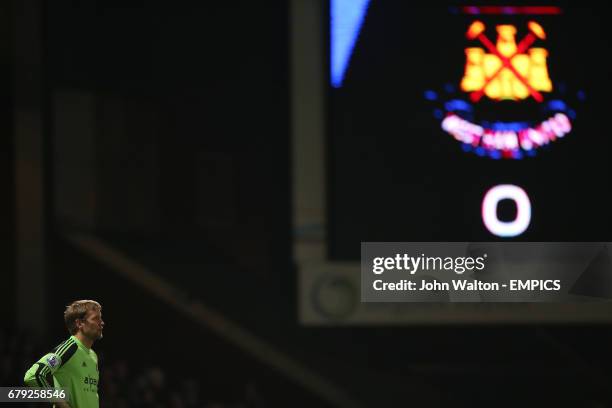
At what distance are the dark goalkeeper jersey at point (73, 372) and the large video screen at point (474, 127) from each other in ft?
9.01

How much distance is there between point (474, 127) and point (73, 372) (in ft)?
10.9

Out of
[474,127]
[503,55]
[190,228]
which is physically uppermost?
[503,55]

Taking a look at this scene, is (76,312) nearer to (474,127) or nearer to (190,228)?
(474,127)

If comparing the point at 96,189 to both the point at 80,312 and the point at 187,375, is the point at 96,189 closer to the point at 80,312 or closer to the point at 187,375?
the point at 187,375

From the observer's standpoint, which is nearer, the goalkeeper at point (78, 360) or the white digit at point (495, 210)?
the goalkeeper at point (78, 360)

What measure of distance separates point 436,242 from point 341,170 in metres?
0.71

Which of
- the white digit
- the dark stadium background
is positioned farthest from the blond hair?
the dark stadium background

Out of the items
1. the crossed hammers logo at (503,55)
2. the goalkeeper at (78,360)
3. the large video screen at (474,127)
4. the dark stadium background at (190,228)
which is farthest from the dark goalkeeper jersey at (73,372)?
the dark stadium background at (190,228)

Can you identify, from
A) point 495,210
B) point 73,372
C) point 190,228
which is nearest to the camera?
point 73,372

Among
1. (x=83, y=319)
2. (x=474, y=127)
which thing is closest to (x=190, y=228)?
(x=474, y=127)

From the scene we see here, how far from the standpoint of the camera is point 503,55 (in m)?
6.13

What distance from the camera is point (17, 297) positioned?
844 centimetres

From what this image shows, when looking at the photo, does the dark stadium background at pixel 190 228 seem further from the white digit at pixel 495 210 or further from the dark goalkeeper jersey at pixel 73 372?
the dark goalkeeper jersey at pixel 73 372

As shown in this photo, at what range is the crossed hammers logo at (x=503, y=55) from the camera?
612 cm
